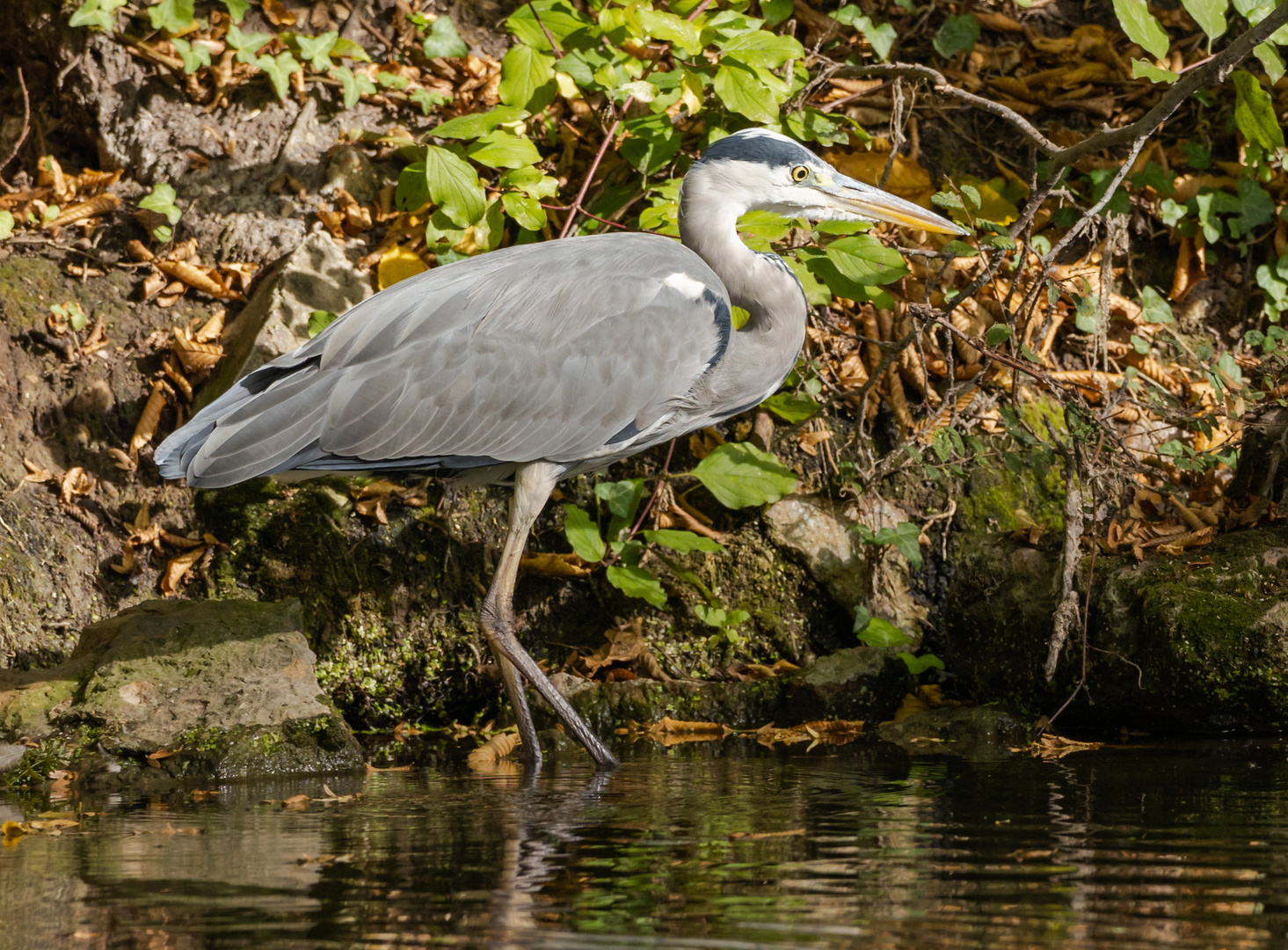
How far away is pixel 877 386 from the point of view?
6.39 m

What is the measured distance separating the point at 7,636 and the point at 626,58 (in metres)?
3.80

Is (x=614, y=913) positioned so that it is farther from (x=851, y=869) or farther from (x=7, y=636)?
(x=7, y=636)

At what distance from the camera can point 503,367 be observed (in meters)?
4.73

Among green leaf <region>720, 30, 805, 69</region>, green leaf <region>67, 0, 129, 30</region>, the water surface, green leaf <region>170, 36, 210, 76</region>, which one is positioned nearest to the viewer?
the water surface

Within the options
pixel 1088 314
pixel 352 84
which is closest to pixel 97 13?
pixel 352 84

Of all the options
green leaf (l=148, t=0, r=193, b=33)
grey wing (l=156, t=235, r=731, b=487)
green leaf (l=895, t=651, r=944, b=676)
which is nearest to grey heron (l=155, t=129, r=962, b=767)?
grey wing (l=156, t=235, r=731, b=487)

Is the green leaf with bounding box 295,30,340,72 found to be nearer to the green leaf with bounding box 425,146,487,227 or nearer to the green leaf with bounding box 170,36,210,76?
the green leaf with bounding box 170,36,210,76

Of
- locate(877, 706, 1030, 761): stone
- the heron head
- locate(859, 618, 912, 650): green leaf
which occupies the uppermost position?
the heron head

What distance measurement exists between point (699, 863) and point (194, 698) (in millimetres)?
2540

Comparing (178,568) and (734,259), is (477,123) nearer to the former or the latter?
(734,259)

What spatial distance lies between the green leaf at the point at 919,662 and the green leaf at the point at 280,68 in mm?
4355

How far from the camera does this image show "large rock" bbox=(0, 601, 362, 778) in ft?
14.6

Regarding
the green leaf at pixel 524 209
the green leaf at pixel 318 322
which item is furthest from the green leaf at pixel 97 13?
the green leaf at pixel 524 209

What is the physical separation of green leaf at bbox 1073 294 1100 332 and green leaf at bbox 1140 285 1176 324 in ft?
0.79
